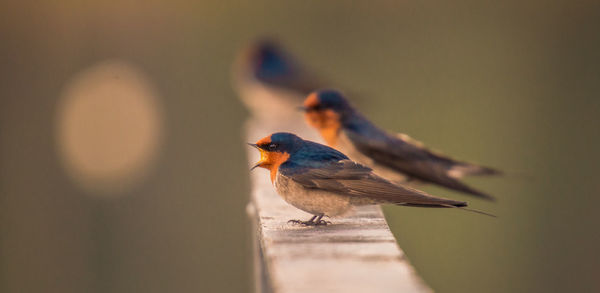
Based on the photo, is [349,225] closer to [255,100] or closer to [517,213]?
[255,100]

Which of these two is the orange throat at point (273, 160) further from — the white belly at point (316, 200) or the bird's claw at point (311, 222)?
the bird's claw at point (311, 222)

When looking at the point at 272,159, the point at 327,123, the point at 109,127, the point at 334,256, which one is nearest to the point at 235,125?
the point at 109,127

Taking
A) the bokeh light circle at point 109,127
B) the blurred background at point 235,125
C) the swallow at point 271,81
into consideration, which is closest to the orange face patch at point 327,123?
the swallow at point 271,81

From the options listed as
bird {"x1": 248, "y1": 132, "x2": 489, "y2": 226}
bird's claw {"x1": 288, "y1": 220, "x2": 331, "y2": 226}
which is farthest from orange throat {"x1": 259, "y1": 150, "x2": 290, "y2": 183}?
bird's claw {"x1": 288, "y1": 220, "x2": 331, "y2": 226}

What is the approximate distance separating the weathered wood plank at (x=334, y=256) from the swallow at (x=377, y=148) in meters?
1.18

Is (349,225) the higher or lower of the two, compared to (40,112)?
lower

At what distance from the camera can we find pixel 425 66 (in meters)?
11.2

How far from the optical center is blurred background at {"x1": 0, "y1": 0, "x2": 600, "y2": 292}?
33.9 ft

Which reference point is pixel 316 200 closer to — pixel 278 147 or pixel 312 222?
pixel 312 222

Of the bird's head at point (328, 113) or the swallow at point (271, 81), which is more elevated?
the swallow at point (271, 81)

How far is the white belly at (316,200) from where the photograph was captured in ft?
10.3

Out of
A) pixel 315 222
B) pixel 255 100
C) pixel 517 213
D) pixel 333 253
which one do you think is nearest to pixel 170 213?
pixel 255 100

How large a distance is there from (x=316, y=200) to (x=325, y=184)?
72mm

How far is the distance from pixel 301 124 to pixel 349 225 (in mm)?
3675
